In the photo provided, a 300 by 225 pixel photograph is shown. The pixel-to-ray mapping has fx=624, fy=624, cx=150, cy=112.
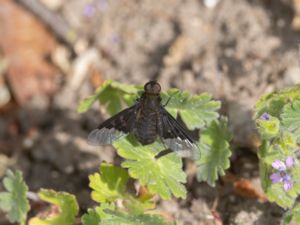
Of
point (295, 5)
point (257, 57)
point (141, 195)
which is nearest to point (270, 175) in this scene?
point (141, 195)

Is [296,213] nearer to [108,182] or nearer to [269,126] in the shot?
[269,126]

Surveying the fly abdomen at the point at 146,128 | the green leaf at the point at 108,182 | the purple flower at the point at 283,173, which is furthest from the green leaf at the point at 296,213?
the green leaf at the point at 108,182

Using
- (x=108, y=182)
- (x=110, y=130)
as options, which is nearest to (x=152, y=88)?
(x=110, y=130)

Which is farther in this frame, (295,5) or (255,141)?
(295,5)

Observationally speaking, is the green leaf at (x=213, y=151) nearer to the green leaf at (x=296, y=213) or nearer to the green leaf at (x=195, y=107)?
the green leaf at (x=195, y=107)

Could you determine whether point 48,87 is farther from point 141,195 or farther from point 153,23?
point 141,195
